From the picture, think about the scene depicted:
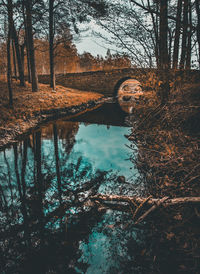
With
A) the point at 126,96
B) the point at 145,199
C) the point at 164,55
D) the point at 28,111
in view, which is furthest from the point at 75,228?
the point at 126,96

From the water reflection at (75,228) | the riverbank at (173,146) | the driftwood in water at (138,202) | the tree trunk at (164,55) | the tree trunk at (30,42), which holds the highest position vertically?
the tree trunk at (30,42)

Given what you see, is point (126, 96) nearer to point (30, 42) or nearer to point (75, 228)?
point (30, 42)

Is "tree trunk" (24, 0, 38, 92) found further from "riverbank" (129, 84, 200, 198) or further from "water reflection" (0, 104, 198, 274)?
"riverbank" (129, 84, 200, 198)

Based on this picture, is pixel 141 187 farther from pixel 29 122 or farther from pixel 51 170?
pixel 29 122

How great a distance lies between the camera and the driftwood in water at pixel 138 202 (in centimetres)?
271

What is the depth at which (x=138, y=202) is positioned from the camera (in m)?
3.11

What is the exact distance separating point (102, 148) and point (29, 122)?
14.8ft

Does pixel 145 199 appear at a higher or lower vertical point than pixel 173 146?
lower

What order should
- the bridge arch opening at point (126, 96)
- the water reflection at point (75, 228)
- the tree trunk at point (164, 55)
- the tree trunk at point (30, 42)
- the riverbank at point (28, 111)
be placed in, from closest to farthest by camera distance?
1. the water reflection at point (75, 228)
2. the tree trunk at point (164, 55)
3. the riverbank at point (28, 111)
4. the bridge arch opening at point (126, 96)
5. the tree trunk at point (30, 42)

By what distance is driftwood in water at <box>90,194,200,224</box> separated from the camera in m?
2.71

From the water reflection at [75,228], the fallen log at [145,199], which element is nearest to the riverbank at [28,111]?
the water reflection at [75,228]

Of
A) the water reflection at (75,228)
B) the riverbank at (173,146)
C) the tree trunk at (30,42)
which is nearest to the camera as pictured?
the water reflection at (75,228)

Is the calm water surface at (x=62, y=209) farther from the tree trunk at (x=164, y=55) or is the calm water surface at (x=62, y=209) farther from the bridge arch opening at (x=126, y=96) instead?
the bridge arch opening at (x=126, y=96)

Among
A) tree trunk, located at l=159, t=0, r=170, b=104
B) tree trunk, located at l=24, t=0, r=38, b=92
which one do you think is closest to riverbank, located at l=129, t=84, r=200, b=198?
tree trunk, located at l=159, t=0, r=170, b=104
